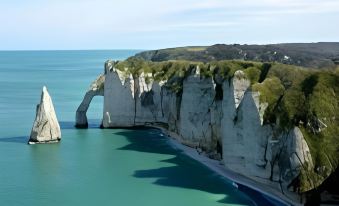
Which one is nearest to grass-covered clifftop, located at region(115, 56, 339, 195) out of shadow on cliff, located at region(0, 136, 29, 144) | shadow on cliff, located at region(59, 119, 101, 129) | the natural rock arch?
the natural rock arch

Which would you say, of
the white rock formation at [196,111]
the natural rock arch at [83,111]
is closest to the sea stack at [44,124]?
the natural rock arch at [83,111]

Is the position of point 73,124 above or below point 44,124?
below

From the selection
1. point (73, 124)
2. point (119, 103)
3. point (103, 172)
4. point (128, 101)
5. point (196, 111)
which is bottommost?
point (103, 172)

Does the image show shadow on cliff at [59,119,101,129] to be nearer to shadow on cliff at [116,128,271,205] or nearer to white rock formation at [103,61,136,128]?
white rock formation at [103,61,136,128]

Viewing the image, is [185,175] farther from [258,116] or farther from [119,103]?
[119,103]

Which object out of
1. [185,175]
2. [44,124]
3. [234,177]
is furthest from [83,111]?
[234,177]

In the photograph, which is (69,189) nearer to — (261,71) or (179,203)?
(179,203)
